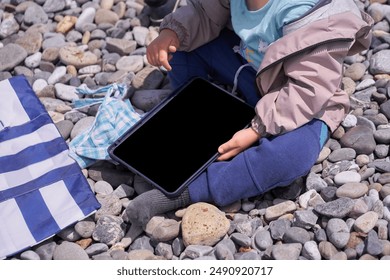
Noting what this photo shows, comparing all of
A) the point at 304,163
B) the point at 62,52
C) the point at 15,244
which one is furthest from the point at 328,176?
the point at 62,52

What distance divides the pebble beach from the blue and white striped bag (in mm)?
32

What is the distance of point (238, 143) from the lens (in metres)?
1.61

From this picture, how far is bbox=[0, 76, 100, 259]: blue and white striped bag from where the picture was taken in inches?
61.5

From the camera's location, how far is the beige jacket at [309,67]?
1.50 meters

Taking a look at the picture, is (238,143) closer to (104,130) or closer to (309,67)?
(309,67)

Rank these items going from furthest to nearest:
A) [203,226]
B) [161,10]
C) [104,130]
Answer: [161,10] < [104,130] < [203,226]

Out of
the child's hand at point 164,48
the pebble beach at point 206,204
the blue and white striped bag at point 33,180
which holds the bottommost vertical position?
the pebble beach at point 206,204

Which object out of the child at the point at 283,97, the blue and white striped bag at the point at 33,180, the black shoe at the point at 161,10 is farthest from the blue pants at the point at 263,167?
the black shoe at the point at 161,10

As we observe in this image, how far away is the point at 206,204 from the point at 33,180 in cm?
44

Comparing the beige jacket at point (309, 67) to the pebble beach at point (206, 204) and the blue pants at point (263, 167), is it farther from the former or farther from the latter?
the pebble beach at point (206, 204)

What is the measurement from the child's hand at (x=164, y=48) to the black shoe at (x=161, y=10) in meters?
0.34

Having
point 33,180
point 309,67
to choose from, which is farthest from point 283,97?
point 33,180

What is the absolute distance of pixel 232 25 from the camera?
1.75 m

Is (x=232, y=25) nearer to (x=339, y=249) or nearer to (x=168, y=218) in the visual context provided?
(x=168, y=218)
